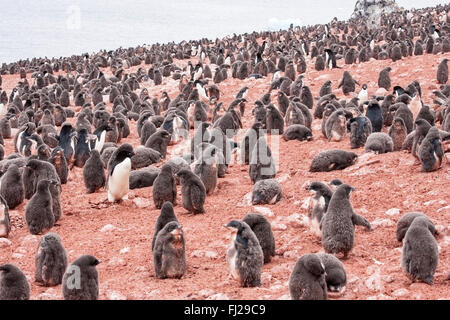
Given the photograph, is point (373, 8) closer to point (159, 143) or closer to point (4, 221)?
point (159, 143)

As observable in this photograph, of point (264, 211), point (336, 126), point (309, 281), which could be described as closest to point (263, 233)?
point (309, 281)

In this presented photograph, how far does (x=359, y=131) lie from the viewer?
12.8 metres

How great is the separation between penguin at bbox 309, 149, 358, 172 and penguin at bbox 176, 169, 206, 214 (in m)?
3.04

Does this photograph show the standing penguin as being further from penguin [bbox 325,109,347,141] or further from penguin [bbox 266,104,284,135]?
penguin [bbox 266,104,284,135]

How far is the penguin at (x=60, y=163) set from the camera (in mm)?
12023

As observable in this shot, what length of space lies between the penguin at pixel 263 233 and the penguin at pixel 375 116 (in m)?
7.59

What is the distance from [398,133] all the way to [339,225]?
545 centimetres

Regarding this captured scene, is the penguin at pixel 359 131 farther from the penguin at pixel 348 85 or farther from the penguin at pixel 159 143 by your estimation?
the penguin at pixel 348 85

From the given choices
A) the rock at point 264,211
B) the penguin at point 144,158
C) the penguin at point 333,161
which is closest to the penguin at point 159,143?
the penguin at point 144,158

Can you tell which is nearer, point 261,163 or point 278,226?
point 278,226

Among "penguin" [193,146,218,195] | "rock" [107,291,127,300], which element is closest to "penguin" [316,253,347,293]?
"rock" [107,291,127,300]

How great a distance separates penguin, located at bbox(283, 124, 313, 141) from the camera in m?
14.6
